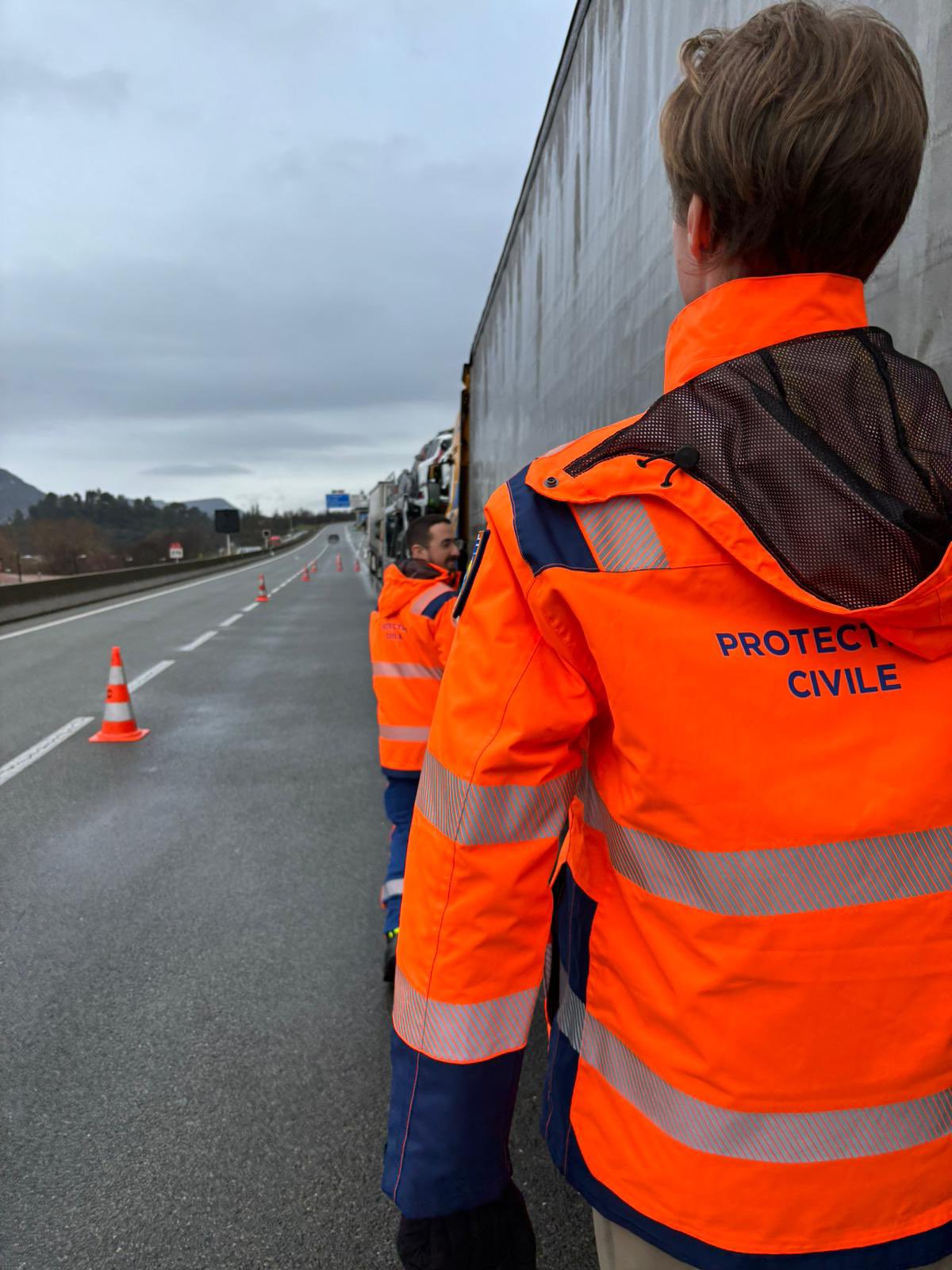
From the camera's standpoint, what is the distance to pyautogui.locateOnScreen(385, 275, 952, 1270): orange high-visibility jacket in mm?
988

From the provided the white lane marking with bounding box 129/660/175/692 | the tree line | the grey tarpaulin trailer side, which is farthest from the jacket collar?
the tree line

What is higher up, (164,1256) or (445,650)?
(445,650)

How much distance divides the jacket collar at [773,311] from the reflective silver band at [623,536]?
225 millimetres

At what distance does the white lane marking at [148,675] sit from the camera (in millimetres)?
10523

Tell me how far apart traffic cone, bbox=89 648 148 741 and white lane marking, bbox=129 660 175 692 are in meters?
2.23

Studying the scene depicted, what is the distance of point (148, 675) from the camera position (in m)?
11.3

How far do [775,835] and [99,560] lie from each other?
152 feet

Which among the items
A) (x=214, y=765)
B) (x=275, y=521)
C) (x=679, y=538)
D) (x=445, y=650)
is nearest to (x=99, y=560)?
(x=214, y=765)

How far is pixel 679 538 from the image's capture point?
1.01m

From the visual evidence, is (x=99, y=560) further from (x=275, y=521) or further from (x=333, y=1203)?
(x=275, y=521)

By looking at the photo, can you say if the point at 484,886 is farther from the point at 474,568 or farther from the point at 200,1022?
the point at 200,1022

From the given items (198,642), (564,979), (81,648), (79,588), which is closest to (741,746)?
(564,979)

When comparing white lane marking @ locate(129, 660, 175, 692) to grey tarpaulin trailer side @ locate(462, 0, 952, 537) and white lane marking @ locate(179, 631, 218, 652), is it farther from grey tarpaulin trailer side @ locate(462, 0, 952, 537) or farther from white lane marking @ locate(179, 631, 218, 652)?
grey tarpaulin trailer side @ locate(462, 0, 952, 537)

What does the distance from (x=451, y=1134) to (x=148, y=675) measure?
10940mm
